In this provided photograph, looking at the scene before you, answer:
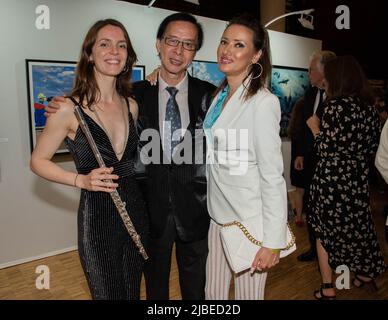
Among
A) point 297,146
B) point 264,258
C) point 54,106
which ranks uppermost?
point 54,106

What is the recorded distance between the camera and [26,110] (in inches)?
146

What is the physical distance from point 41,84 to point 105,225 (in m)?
2.41

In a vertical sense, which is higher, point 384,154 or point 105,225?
point 384,154

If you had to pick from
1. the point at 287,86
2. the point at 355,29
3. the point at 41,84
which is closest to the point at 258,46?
the point at 41,84

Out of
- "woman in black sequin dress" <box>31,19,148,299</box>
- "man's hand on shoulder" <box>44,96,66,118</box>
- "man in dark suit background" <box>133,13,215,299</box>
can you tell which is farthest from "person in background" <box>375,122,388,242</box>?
"man's hand on shoulder" <box>44,96,66,118</box>

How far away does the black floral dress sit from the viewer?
2.86 m

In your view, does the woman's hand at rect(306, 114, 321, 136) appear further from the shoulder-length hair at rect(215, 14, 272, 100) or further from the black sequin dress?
the black sequin dress

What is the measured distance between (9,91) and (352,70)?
3.02 m

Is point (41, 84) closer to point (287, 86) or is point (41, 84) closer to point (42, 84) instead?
point (42, 84)

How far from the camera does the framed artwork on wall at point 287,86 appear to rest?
6172 mm

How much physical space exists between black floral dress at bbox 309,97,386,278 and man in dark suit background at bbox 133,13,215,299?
119cm

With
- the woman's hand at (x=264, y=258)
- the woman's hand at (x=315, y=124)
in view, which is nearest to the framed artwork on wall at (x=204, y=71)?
the woman's hand at (x=315, y=124)

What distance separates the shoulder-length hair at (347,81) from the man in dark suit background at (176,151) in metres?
1.21
